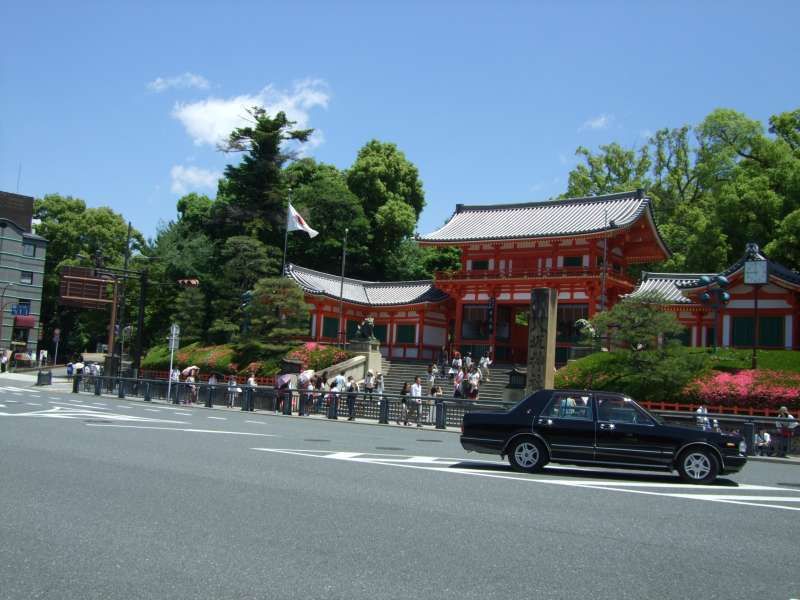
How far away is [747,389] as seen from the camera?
27531mm

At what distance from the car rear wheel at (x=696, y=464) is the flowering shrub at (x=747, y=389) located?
1624cm

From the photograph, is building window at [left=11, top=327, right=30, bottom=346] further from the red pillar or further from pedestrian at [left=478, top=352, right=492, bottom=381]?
pedestrian at [left=478, top=352, right=492, bottom=381]

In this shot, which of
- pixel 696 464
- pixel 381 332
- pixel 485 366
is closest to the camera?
pixel 696 464

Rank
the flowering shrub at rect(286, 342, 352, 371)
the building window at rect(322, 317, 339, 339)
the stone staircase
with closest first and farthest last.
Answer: the stone staircase < the flowering shrub at rect(286, 342, 352, 371) < the building window at rect(322, 317, 339, 339)

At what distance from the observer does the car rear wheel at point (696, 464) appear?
12.5 m

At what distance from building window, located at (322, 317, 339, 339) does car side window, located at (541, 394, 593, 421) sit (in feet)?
127

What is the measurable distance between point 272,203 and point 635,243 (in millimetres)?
25938

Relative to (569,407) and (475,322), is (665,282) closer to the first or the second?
(475,322)

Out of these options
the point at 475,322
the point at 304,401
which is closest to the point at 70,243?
the point at 475,322

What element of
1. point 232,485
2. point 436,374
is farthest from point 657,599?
point 436,374

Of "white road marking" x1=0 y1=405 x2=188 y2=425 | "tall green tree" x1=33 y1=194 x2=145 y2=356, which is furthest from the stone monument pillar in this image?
"tall green tree" x1=33 y1=194 x2=145 y2=356

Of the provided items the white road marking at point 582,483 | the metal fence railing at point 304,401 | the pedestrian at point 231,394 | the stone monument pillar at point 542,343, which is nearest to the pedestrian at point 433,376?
the metal fence railing at point 304,401

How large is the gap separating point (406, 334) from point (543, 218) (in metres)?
12.0

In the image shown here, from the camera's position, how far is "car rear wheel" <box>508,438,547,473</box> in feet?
42.5
